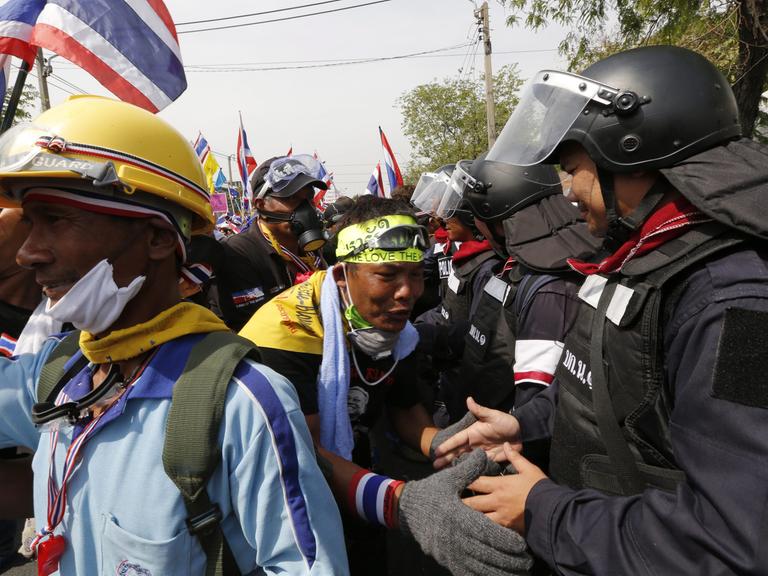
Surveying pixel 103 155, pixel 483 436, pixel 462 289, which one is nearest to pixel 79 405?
pixel 103 155

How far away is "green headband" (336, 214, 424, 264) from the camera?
2.59 meters

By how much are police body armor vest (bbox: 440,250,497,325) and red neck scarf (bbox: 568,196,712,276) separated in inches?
90.0

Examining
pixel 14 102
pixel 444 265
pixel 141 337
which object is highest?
pixel 14 102

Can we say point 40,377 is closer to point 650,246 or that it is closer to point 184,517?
point 184,517

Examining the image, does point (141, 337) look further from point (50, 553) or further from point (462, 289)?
point (462, 289)

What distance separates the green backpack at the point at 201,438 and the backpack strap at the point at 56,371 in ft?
1.73

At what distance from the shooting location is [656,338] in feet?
4.91

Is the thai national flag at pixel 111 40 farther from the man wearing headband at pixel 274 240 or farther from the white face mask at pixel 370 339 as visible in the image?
the white face mask at pixel 370 339

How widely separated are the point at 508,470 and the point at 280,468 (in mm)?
1406

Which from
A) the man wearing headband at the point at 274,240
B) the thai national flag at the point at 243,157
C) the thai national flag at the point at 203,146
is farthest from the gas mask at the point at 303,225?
the thai national flag at the point at 203,146

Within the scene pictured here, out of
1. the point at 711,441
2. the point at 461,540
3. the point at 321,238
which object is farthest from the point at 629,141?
the point at 321,238

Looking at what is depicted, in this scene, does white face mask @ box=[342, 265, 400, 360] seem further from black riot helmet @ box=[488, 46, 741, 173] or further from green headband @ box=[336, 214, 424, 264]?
black riot helmet @ box=[488, 46, 741, 173]

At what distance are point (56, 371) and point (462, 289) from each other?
325 cm

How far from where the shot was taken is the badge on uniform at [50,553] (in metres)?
1.32
